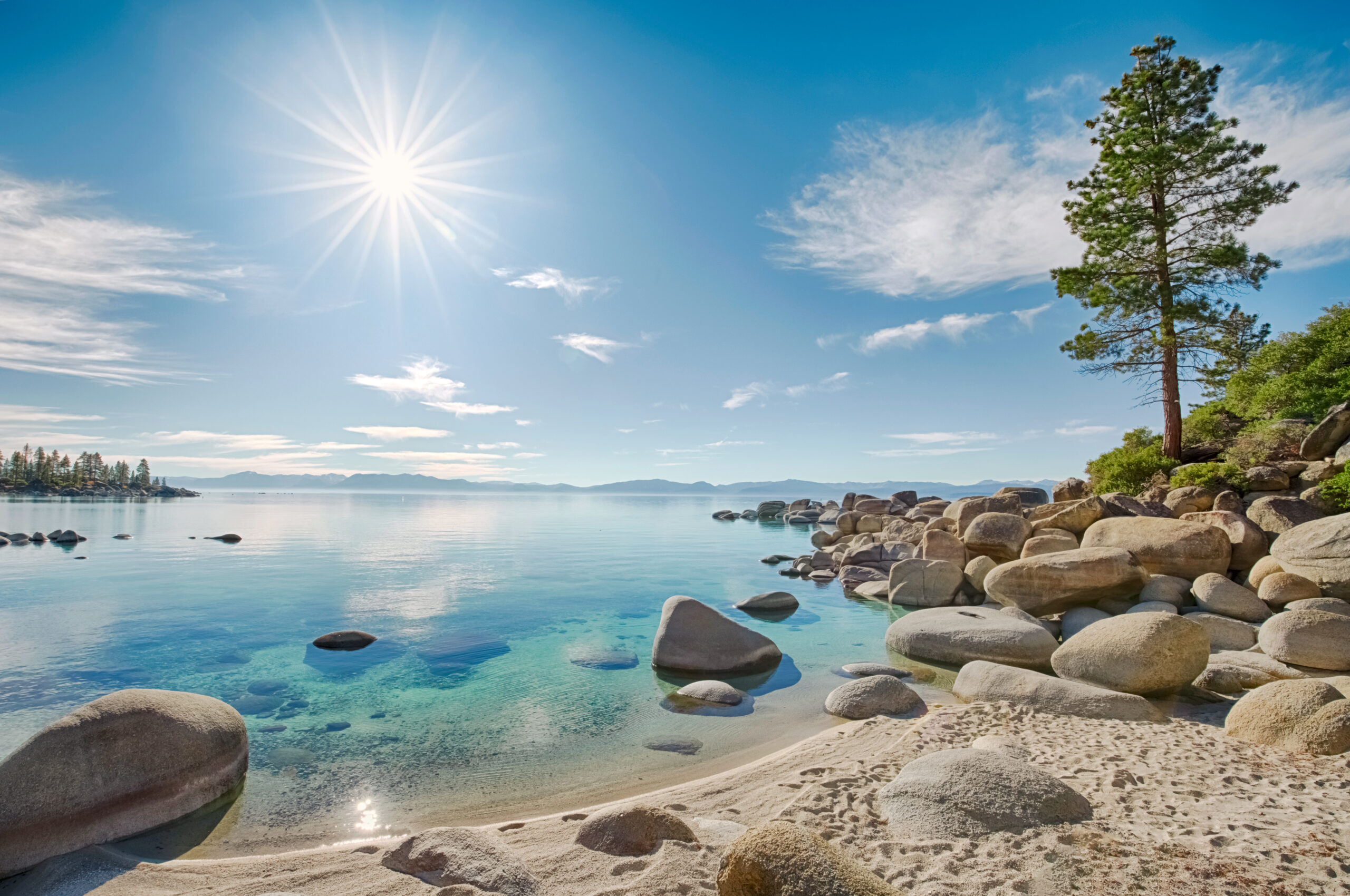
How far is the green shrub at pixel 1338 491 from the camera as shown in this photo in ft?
44.3

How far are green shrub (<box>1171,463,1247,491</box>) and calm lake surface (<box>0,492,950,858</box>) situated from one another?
370 inches

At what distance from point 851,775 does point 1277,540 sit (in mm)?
12666

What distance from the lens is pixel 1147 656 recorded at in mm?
8859

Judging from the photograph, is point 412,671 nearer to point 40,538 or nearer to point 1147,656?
point 1147,656

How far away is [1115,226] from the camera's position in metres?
20.8

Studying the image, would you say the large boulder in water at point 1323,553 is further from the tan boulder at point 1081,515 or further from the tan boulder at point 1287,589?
the tan boulder at point 1081,515

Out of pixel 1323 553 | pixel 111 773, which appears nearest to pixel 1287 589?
pixel 1323 553

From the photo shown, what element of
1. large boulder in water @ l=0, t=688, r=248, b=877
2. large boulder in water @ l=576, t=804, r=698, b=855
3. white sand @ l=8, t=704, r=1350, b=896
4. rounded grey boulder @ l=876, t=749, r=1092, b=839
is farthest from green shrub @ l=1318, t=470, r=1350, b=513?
large boulder in water @ l=0, t=688, r=248, b=877

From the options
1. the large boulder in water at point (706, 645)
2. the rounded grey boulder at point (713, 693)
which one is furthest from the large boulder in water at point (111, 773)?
the large boulder in water at point (706, 645)

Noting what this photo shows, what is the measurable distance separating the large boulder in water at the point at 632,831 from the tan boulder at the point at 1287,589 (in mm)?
13469

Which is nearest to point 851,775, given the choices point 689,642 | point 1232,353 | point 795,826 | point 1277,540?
point 795,826

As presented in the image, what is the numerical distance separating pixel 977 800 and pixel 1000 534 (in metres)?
14.3

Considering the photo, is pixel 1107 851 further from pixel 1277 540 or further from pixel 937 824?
pixel 1277 540

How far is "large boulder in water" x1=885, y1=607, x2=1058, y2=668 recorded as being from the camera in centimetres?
1120
